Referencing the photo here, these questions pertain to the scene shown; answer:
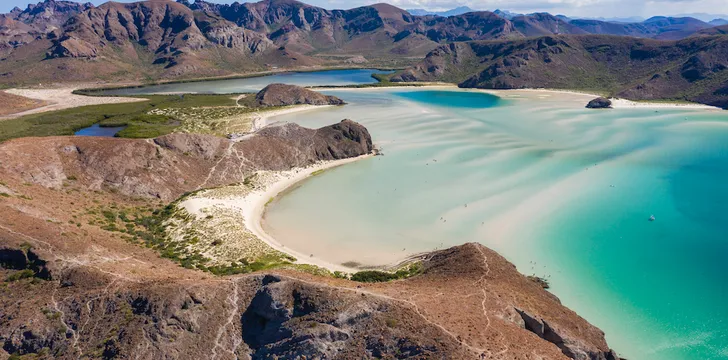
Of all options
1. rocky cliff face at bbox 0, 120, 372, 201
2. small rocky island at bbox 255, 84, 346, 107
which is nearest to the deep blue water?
rocky cliff face at bbox 0, 120, 372, 201

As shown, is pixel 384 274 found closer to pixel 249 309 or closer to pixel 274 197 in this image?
pixel 249 309

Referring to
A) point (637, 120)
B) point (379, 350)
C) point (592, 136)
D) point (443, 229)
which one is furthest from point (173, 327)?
point (637, 120)

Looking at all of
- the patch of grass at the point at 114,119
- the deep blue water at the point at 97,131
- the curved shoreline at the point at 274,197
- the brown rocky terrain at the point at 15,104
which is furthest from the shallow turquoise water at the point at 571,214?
the brown rocky terrain at the point at 15,104

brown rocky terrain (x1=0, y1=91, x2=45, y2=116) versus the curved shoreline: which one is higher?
brown rocky terrain (x1=0, y1=91, x2=45, y2=116)

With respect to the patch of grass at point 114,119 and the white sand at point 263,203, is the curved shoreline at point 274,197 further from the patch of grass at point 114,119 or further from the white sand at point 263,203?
the patch of grass at point 114,119

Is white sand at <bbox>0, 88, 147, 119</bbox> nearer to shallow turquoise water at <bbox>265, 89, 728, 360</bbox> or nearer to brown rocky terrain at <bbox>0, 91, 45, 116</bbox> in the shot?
brown rocky terrain at <bbox>0, 91, 45, 116</bbox>

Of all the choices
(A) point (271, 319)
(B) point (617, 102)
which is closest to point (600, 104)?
(B) point (617, 102)

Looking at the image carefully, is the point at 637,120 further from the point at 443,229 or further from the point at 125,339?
the point at 125,339
